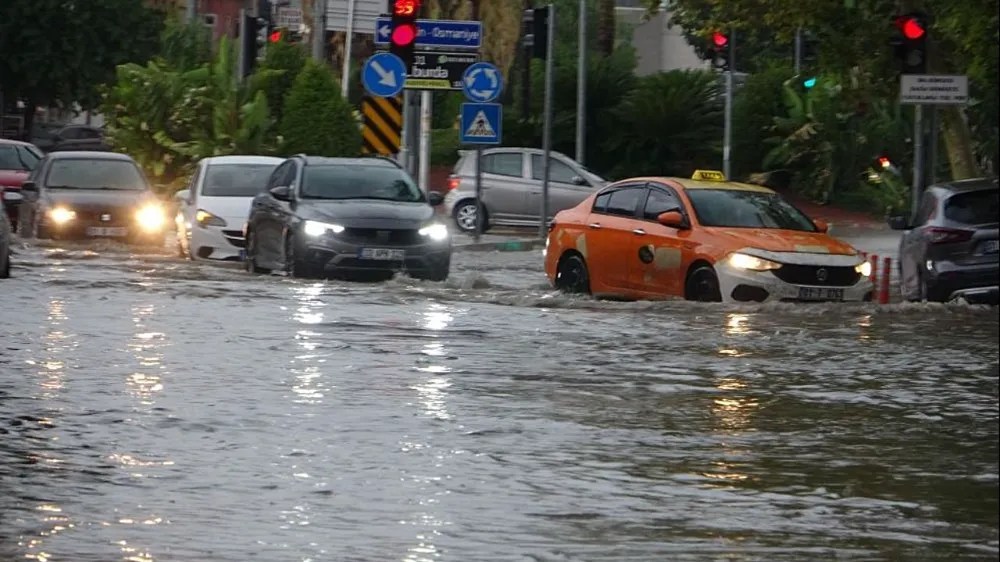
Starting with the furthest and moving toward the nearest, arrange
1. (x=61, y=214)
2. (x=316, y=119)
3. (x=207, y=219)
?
1. (x=316, y=119)
2. (x=61, y=214)
3. (x=207, y=219)

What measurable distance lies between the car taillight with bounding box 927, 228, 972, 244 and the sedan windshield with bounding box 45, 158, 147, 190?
14.1 metres

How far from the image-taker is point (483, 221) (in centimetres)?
3944

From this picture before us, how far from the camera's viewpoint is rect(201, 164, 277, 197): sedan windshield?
2934cm

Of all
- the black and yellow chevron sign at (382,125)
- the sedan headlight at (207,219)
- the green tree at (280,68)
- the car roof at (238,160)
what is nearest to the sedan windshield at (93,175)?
the car roof at (238,160)

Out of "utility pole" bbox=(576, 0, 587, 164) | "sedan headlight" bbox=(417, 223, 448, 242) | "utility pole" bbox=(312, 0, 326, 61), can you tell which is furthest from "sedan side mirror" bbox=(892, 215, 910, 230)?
"utility pole" bbox=(312, 0, 326, 61)

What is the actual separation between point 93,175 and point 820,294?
569 inches

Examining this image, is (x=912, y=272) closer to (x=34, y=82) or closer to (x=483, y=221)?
(x=483, y=221)

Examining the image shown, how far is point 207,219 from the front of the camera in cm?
2870

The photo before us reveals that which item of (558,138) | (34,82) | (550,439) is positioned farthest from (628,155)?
(550,439)

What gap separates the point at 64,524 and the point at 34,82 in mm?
54857

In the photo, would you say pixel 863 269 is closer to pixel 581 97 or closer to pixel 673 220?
pixel 673 220

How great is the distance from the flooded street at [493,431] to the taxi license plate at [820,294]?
0.11 m

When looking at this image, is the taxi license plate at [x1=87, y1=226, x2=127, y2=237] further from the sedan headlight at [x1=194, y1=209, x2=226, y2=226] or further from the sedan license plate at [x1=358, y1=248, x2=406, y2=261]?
the sedan license plate at [x1=358, y1=248, x2=406, y2=261]

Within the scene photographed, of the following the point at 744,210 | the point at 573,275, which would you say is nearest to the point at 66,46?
the point at 573,275
